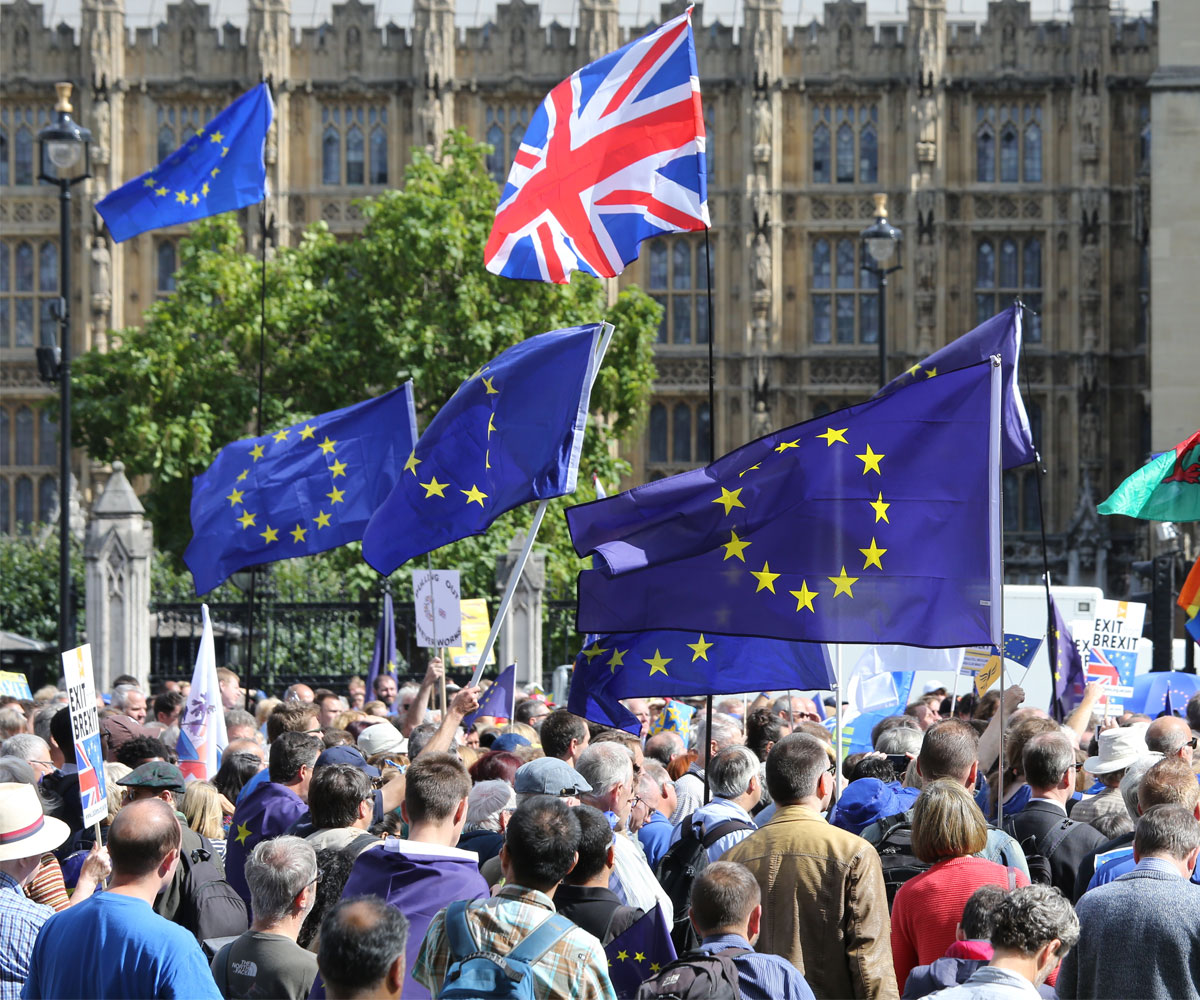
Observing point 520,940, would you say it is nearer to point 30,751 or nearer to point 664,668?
point 664,668

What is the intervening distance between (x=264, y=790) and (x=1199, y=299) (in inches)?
932

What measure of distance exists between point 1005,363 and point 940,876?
2.75 meters

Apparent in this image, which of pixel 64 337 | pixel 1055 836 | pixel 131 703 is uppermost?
pixel 64 337

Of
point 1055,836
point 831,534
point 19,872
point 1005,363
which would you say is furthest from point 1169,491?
point 19,872

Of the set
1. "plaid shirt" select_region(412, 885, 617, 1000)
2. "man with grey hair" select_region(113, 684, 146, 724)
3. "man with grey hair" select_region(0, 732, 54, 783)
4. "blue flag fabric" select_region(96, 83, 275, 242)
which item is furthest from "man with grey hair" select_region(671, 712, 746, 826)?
"blue flag fabric" select_region(96, 83, 275, 242)

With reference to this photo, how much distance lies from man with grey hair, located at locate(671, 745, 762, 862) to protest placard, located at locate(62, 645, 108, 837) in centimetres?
190

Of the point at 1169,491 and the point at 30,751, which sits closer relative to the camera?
the point at 30,751

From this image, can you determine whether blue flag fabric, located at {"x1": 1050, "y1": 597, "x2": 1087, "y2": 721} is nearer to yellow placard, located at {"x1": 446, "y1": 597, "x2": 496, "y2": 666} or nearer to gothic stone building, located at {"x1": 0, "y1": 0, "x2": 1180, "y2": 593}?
yellow placard, located at {"x1": 446, "y1": 597, "x2": 496, "y2": 666}

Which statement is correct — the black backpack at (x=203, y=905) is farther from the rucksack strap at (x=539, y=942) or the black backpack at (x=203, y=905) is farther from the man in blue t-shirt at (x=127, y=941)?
the rucksack strap at (x=539, y=942)

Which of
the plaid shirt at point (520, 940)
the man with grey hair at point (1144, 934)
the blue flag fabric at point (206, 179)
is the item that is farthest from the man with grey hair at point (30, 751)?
the blue flag fabric at point (206, 179)

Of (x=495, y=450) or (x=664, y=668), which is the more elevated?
(x=495, y=450)

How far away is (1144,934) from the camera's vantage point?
4621 millimetres

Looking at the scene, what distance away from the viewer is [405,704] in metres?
12.0

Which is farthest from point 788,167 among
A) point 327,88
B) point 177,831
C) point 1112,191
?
point 177,831
